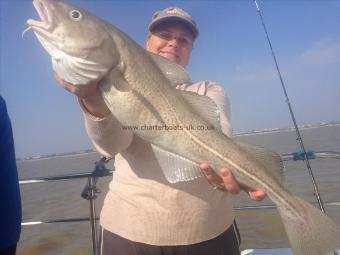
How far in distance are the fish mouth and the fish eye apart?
0.16m

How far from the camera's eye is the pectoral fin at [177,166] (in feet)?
8.95

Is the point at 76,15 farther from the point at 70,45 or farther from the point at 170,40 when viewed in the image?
the point at 170,40

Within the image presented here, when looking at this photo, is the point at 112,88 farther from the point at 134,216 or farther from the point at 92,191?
the point at 92,191

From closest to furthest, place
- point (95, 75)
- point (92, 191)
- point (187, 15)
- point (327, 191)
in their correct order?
point (95, 75), point (187, 15), point (92, 191), point (327, 191)

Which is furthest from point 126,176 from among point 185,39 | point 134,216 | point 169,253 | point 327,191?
point 327,191

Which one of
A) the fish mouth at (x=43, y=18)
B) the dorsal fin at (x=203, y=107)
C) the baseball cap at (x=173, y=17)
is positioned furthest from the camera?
the baseball cap at (x=173, y=17)

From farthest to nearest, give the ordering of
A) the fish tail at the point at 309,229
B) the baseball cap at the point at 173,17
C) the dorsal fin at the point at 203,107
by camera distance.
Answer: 1. the baseball cap at the point at 173,17
2. the dorsal fin at the point at 203,107
3. the fish tail at the point at 309,229

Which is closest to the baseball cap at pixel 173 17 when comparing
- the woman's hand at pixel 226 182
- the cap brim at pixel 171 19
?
the cap brim at pixel 171 19

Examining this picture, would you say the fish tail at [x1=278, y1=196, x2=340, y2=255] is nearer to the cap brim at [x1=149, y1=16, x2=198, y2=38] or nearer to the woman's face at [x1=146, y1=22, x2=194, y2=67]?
the woman's face at [x1=146, y1=22, x2=194, y2=67]

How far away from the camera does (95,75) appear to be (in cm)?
242

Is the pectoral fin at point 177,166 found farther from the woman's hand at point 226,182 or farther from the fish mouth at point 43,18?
the fish mouth at point 43,18

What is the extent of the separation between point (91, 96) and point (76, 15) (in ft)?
2.12

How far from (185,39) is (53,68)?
1721 millimetres


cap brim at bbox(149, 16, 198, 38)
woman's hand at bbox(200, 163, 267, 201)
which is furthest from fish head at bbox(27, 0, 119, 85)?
cap brim at bbox(149, 16, 198, 38)
